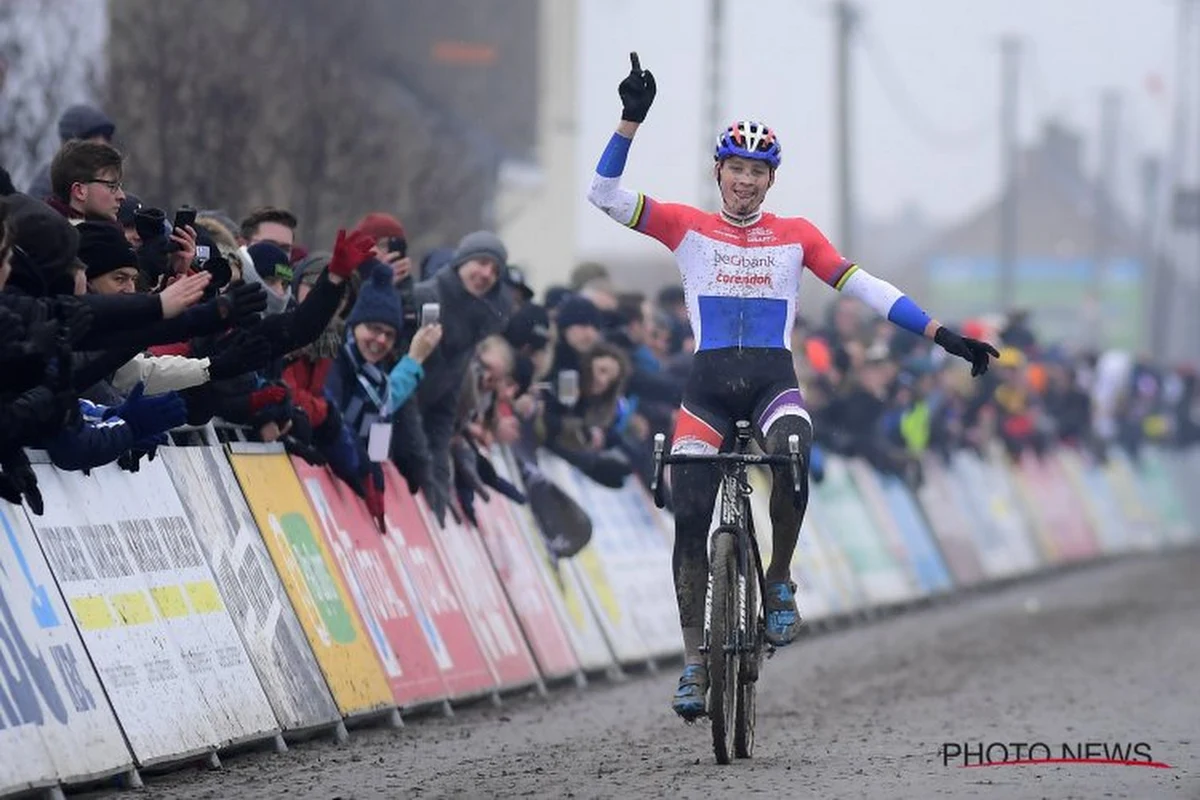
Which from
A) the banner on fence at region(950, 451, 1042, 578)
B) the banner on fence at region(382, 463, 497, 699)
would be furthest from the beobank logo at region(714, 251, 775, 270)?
the banner on fence at region(950, 451, 1042, 578)

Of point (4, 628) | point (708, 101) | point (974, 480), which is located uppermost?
point (4, 628)

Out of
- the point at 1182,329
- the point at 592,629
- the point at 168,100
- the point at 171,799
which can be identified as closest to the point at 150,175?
the point at 168,100

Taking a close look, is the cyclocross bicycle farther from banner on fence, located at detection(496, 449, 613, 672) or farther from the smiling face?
banner on fence, located at detection(496, 449, 613, 672)

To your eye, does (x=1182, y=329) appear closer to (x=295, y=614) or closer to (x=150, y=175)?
(x=150, y=175)

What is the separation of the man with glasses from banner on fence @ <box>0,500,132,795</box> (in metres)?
1.49

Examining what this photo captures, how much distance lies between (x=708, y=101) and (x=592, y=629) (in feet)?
69.4

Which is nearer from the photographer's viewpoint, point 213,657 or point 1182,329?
point 213,657

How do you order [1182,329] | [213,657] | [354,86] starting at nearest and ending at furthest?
[213,657]
[354,86]
[1182,329]

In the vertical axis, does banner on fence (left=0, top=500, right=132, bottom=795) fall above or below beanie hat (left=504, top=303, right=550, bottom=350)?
above

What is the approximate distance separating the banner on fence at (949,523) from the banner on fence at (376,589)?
536 inches

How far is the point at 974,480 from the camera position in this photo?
2984cm

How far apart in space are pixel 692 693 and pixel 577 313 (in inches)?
247

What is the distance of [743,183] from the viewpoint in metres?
11.9

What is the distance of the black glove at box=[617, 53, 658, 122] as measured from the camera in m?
11.5
